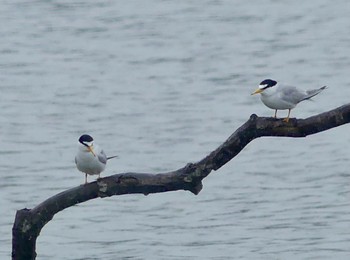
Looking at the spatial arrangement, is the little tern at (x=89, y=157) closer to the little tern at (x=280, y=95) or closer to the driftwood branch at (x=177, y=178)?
the little tern at (x=280, y=95)

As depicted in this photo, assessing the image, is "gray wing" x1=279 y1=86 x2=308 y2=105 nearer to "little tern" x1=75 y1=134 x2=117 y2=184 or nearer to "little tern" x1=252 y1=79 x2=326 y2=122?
"little tern" x1=252 y1=79 x2=326 y2=122

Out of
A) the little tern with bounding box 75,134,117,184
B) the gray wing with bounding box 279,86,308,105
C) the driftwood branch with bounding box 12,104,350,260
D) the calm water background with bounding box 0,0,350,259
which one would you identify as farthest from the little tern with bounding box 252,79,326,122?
the calm water background with bounding box 0,0,350,259

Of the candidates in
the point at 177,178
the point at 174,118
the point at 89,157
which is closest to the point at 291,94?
the point at 89,157

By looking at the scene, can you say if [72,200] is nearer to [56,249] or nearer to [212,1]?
[56,249]

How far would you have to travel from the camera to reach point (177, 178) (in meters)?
12.1

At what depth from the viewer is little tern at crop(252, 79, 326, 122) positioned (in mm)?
14906

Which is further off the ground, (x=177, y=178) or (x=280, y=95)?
(x=280, y=95)

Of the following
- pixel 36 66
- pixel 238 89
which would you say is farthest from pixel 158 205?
pixel 36 66

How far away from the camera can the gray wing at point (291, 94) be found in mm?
14945

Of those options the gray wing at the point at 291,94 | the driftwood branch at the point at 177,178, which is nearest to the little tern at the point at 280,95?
the gray wing at the point at 291,94

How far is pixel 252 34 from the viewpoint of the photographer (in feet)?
144

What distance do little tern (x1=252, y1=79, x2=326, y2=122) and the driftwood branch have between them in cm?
285

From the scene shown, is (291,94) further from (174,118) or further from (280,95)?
(174,118)

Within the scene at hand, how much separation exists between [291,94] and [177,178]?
10.8ft
